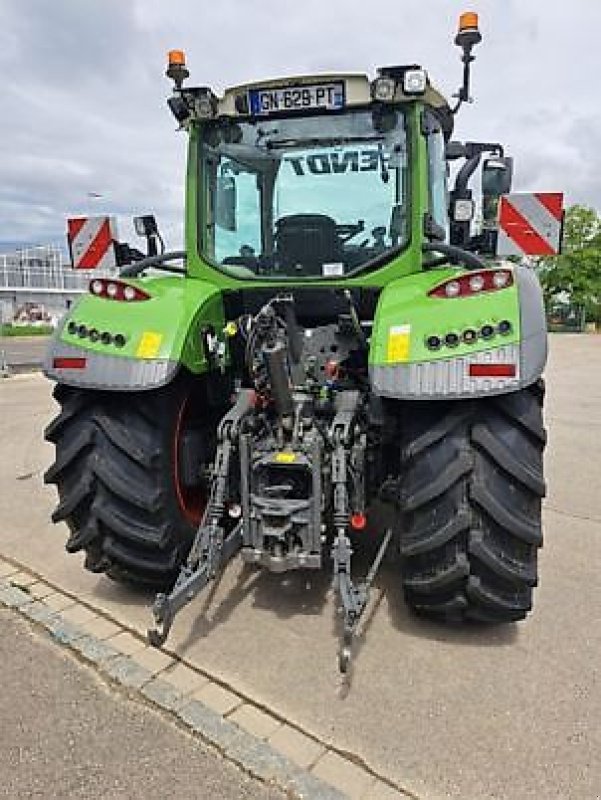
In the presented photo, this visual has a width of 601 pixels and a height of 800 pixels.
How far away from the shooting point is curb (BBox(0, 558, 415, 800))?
2012 mm

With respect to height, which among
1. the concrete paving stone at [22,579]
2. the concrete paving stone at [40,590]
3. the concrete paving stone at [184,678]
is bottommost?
the concrete paving stone at [184,678]

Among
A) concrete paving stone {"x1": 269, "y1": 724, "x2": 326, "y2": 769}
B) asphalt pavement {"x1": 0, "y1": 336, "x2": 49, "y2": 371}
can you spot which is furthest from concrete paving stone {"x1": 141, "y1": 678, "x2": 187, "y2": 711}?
asphalt pavement {"x1": 0, "y1": 336, "x2": 49, "y2": 371}

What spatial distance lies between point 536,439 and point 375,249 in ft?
4.22

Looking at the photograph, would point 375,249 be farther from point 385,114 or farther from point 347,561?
point 347,561

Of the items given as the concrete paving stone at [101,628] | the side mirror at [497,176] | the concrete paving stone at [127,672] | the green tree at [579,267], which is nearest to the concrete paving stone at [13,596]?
the concrete paving stone at [101,628]

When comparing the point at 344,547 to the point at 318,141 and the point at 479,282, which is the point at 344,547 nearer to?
the point at 479,282

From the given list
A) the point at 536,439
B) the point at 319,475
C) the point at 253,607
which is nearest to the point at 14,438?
the point at 253,607

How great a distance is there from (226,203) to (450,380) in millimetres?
1766

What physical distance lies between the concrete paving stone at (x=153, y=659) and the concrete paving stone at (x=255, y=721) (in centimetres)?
44

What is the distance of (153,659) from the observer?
2688 millimetres

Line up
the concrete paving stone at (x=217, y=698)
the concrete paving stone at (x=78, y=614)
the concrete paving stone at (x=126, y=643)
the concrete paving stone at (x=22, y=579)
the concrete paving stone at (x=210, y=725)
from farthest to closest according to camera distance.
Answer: the concrete paving stone at (x=22, y=579) < the concrete paving stone at (x=78, y=614) < the concrete paving stone at (x=126, y=643) < the concrete paving stone at (x=217, y=698) < the concrete paving stone at (x=210, y=725)

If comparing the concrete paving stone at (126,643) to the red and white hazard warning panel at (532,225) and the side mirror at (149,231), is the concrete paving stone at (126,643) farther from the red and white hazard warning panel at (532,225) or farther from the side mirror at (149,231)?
the red and white hazard warning panel at (532,225)

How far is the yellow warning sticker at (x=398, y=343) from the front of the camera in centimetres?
253

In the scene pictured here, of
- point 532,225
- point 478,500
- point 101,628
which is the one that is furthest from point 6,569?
point 532,225
